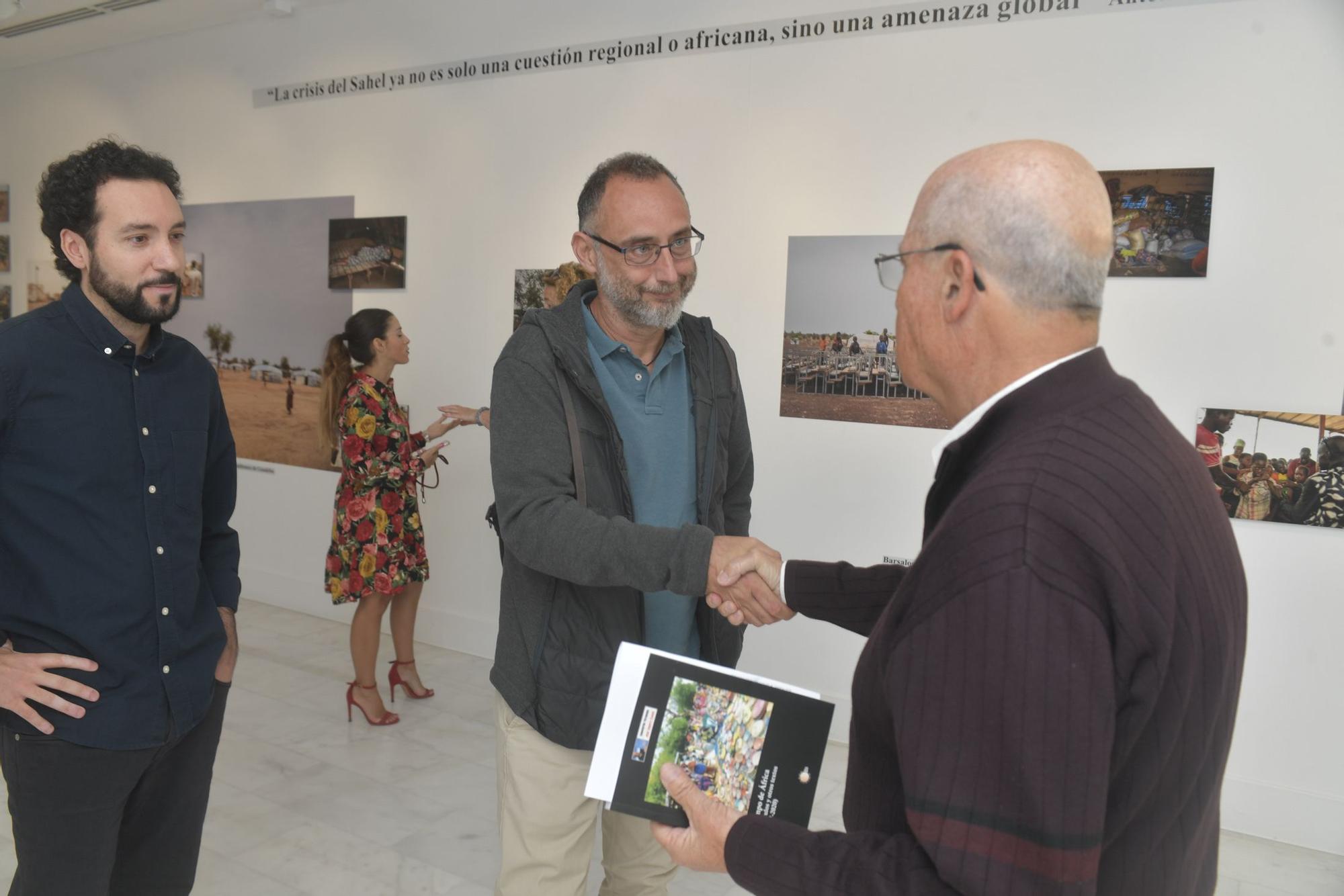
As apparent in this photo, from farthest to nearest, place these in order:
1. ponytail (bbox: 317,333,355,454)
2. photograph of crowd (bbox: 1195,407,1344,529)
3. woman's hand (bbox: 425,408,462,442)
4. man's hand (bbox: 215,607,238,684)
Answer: woman's hand (bbox: 425,408,462,442), ponytail (bbox: 317,333,355,454), photograph of crowd (bbox: 1195,407,1344,529), man's hand (bbox: 215,607,238,684)

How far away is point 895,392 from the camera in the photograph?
4652 mm

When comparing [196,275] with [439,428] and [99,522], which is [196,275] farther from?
[99,522]

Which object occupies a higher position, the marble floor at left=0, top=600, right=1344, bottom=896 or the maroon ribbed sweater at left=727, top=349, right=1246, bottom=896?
the maroon ribbed sweater at left=727, top=349, right=1246, bottom=896

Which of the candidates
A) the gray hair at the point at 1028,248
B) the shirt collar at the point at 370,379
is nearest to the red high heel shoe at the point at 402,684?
the shirt collar at the point at 370,379

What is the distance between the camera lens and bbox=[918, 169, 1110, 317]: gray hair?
108 centimetres

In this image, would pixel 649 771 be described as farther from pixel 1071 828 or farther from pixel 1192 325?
pixel 1192 325

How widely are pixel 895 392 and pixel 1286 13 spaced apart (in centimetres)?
214

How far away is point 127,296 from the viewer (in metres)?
2.03

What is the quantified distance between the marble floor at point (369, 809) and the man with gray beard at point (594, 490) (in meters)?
1.50

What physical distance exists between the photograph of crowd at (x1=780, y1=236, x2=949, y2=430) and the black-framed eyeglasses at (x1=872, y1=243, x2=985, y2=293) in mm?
3218

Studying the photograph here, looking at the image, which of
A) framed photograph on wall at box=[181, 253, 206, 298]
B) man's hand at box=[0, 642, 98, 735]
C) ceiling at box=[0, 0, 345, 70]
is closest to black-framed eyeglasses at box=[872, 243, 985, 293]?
man's hand at box=[0, 642, 98, 735]

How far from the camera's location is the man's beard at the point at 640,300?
2197 mm

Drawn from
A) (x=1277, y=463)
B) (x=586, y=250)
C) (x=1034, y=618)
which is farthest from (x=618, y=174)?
(x=1277, y=463)

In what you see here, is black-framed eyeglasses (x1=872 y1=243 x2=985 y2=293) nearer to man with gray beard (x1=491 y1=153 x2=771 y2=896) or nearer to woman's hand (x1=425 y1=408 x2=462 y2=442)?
man with gray beard (x1=491 y1=153 x2=771 y2=896)
